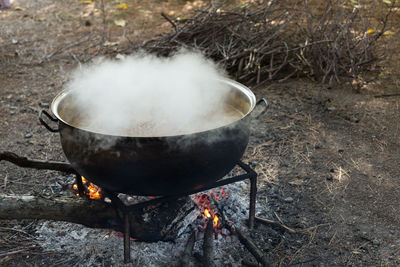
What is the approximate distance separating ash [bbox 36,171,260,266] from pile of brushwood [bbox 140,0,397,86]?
252 centimetres

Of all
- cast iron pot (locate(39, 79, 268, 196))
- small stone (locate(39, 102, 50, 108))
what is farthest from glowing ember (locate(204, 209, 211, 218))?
small stone (locate(39, 102, 50, 108))

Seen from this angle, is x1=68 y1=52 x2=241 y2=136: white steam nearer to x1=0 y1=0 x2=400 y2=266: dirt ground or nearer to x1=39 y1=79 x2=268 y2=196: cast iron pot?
x1=39 y1=79 x2=268 y2=196: cast iron pot

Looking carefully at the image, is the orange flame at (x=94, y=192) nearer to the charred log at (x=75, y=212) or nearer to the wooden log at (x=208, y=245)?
the charred log at (x=75, y=212)

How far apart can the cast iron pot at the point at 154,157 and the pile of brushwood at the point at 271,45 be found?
278 cm

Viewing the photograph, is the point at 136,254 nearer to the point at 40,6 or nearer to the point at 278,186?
the point at 278,186

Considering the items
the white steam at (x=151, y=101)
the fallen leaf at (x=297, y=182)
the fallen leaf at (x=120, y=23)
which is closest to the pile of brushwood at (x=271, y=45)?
the fallen leaf at (x=120, y=23)

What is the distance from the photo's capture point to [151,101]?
258 centimetres

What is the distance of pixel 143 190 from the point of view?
1964mm

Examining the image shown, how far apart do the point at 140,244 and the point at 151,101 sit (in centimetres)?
93

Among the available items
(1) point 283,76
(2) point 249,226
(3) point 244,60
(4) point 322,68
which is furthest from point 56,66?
(2) point 249,226

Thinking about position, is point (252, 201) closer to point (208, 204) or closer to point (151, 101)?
point (208, 204)

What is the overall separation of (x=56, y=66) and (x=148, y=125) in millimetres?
3737

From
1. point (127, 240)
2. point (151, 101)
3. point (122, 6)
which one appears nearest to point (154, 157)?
point (127, 240)

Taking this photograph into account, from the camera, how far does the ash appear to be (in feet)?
7.56
